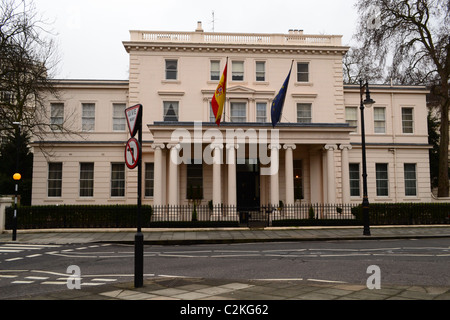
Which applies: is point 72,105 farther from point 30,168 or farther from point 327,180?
point 327,180

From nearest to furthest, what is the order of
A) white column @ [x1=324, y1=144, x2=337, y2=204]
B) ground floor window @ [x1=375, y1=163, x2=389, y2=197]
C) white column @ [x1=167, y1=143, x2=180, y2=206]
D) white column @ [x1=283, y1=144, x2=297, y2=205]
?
white column @ [x1=167, y1=143, x2=180, y2=206], white column @ [x1=283, y1=144, x2=297, y2=205], white column @ [x1=324, y1=144, x2=337, y2=204], ground floor window @ [x1=375, y1=163, x2=389, y2=197]

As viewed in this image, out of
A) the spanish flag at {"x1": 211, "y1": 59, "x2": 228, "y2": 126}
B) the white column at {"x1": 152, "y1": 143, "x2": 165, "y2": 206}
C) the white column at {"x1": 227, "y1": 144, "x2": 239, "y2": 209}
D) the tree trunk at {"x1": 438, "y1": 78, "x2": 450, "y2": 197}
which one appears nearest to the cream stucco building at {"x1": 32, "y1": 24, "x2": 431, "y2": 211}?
the tree trunk at {"x1": 438, "y1": 78, "x2": 450, "y2": 197}

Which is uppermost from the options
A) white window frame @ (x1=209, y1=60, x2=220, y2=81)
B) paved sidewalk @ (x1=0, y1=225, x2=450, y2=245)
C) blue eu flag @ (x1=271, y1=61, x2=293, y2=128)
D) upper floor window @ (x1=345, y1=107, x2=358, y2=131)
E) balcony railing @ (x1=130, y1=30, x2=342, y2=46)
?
balcony railing @ (x1=130, y1=30, x2=342, y2=46)

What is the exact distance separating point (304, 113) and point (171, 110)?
10323 mm

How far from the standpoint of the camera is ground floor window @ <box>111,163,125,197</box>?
28094 millimetres

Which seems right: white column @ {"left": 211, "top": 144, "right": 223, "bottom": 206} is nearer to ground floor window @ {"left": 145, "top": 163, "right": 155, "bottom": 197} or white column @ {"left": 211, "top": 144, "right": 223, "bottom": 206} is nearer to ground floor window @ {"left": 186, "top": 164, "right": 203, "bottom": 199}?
ground floor window @ {"left": 186, "top": 164, "right": 203, "bottom": 199}

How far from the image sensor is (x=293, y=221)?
864 inches

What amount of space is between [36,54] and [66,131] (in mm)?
5695

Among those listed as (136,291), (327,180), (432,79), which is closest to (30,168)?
(327,180)

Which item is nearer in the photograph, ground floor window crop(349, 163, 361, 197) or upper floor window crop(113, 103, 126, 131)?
upper floor window crop(113, 103, 126, 131)

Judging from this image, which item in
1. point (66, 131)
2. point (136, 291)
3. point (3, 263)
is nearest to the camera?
point (136, 291)

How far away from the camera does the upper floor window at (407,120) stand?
30.4 meters

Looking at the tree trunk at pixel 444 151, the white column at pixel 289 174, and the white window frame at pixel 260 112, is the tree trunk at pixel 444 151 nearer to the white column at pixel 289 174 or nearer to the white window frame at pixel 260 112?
the white column at pixel 289 174

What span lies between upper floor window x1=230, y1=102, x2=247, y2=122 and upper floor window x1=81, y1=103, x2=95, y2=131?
10819 millimetres
